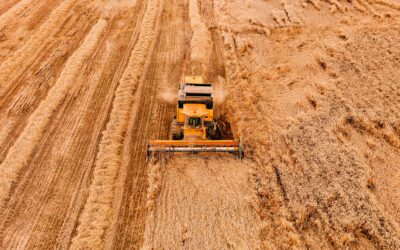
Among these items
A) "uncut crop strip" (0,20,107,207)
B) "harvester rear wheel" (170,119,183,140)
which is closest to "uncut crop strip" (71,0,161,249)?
"harvester rear wheel" (170,119,183,140)

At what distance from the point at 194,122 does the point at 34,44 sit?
1400 cm

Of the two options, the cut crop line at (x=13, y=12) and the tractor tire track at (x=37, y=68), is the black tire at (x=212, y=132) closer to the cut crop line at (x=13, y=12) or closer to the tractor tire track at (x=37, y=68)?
the tractor tire track at (x=37, y=68)

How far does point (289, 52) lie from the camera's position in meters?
18.7

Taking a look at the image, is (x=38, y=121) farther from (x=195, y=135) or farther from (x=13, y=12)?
(x=13, y=12)

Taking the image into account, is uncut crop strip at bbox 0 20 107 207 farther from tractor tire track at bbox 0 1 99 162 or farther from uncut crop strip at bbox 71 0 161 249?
uncut crop strip at bbox 71 0 161 249

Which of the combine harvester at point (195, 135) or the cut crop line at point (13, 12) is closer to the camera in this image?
the combine harvester at point (195, 135)

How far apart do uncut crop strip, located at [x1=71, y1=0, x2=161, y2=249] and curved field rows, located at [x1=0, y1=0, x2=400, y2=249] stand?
0.05 meters

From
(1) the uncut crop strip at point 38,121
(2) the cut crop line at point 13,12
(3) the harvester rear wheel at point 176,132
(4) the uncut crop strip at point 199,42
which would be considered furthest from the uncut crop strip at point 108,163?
(2) the cut crop line at point 13,12

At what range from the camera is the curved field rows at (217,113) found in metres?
9.76

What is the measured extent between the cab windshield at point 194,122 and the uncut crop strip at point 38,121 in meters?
6.44

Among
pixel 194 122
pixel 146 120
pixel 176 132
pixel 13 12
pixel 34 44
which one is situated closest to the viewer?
pixel 194 122

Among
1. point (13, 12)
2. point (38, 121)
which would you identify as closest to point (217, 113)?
point (38, 121)

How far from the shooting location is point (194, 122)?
11.9 metres

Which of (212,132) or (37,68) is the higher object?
(212,132)
